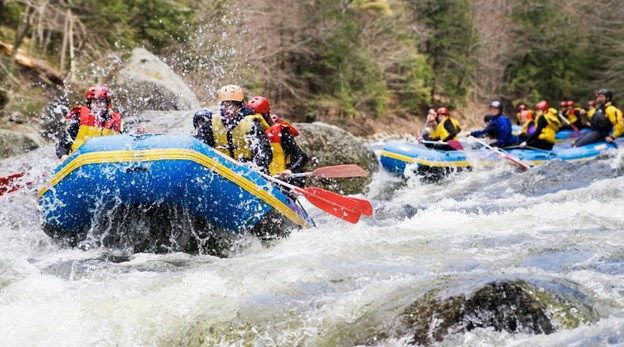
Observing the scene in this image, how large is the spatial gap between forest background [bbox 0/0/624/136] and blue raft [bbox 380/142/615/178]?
489cm

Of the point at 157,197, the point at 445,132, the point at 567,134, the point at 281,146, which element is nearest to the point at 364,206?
the point at 281,146

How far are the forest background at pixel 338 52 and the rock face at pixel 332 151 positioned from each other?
5195 mm

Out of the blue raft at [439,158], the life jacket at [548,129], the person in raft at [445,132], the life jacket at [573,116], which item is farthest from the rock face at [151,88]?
the life jacket at [573,116]

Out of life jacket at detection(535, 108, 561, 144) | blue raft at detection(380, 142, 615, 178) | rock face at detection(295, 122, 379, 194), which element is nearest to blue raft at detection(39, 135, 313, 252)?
rock face at detection(295, 122, 379, 194)

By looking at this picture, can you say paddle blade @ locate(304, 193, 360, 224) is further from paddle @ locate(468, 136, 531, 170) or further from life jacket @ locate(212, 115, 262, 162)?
paddle @ locate(468, 136, 531, 170)

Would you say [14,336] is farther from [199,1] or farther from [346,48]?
[346,48]

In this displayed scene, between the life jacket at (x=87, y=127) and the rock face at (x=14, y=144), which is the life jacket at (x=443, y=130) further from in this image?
the life jacket at (x=87, y=127)

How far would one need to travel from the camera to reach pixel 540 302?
13.1ft

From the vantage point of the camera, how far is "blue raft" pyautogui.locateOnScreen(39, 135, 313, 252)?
18.1 feet

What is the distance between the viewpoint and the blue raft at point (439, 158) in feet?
40.8

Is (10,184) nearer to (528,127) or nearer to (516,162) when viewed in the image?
(516,162)

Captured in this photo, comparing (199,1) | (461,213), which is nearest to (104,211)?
(461,213)

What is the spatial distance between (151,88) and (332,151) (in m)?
4.13

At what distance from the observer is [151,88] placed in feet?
44.2
